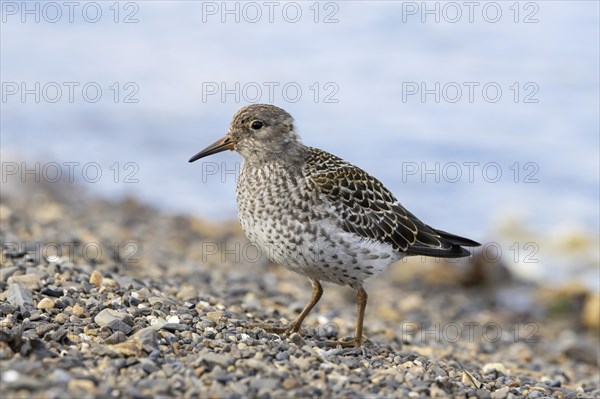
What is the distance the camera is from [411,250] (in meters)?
7.48

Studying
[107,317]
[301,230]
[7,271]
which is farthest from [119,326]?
[7,271]

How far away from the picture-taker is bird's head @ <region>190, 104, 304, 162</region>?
724 centimetres

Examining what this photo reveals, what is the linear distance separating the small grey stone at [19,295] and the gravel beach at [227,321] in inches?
0.6

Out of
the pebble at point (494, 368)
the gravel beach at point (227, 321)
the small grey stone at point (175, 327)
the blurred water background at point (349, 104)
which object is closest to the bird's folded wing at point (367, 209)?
the gravel beach at point (227, 321)

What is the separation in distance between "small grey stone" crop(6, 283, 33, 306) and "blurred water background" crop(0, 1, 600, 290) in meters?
7.92

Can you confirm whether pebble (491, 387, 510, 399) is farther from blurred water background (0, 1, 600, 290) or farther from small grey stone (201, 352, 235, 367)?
blurred water background (0, 1, 600, 290)

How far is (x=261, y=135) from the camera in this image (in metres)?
7.29

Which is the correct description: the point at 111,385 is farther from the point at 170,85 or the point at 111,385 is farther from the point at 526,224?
the point at 170,85

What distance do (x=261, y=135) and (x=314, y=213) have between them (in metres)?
0.93

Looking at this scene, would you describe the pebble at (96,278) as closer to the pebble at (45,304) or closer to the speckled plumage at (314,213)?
the pebble at (45,304)

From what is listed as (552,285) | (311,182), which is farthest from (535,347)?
(311,182)

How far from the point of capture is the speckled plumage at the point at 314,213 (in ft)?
21.8

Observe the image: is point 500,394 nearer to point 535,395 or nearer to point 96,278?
point 535,395

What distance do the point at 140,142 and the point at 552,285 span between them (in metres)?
8.60
